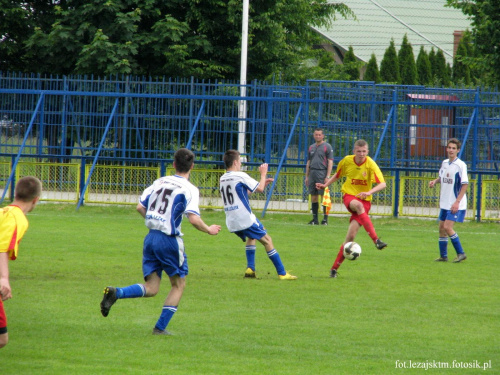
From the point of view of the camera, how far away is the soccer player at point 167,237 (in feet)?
24.4

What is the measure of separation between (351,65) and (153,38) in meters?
15.8

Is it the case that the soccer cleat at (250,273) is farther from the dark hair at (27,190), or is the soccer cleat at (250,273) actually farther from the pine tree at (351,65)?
the pine tree at (351,65)

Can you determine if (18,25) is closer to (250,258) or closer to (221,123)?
(221,123)

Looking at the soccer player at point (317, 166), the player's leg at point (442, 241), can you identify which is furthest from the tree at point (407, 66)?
the player's leg at point (442, 241)

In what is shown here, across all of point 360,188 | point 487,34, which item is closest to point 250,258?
point 360,188

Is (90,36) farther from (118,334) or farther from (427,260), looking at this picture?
(118,334)

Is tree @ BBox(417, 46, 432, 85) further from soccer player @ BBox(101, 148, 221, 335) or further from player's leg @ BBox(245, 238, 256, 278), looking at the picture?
soccer player @ BBox(101, 148, 221, 335)

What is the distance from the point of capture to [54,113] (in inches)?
874

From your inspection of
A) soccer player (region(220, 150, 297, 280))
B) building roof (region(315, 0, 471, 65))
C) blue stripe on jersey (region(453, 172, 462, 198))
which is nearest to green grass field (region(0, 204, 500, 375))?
soccer player (region(220, 150, 297, 280))

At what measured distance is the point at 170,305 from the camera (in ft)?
24.6

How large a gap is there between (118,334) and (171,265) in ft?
2.71

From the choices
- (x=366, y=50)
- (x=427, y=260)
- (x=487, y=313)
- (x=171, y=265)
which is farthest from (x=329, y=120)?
(x=366, y=50)

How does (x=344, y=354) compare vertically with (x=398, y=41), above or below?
below

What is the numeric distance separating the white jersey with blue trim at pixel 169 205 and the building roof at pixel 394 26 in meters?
40.6
